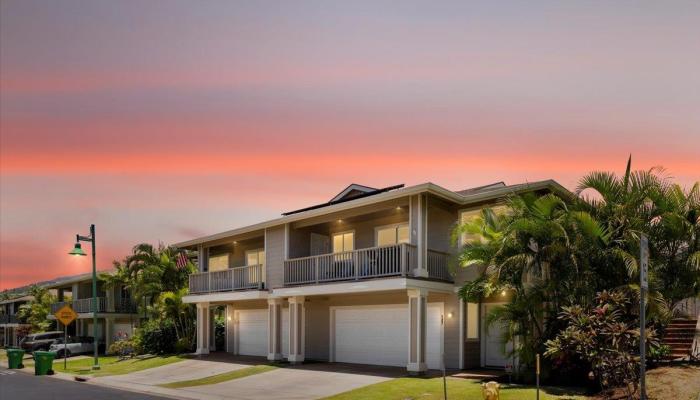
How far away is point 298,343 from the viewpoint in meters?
25.8

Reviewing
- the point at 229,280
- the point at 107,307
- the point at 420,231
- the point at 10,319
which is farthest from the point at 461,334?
the point at 10,319

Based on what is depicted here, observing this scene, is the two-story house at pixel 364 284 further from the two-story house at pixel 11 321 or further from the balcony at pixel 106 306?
the two-story house at pixel 11 321

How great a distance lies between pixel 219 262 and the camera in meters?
34.8

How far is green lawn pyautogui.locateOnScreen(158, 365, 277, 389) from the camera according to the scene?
22.7m

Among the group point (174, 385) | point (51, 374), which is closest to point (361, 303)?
point (174, 385)

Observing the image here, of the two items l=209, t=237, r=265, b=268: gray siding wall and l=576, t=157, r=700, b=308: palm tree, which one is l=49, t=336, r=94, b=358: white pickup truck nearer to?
l=209, t=237, r=265, b=268: gray siding wall

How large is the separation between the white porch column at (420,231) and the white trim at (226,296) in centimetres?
867

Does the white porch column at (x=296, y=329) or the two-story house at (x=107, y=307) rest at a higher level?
the white porch column at (x=296, y=329)

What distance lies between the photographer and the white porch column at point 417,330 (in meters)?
20.6

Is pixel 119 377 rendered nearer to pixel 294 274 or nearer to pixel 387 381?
pixel 294 274

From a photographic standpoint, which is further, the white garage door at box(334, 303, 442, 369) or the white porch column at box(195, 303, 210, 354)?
the white porch column at box(195, 303, 210, 354)

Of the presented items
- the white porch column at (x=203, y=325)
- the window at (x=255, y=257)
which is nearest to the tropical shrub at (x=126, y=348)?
the white porch column at (x=203, y=325)

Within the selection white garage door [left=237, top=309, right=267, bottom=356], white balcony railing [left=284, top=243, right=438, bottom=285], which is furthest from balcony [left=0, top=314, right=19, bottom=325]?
white balcony railing [left=284, top=243, right=438, bottom=285]

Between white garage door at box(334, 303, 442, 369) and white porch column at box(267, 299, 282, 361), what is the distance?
2.56 m
